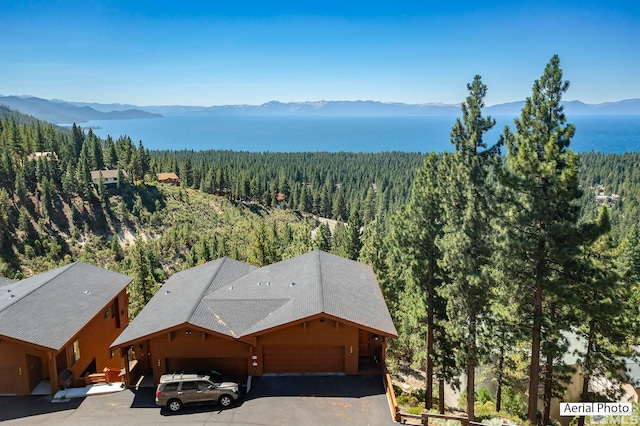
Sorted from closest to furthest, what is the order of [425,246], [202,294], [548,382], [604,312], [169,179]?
[604,312] < [548,382] < [425,246] < [202,294] < [169,179]

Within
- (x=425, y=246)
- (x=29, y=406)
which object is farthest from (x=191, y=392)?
(x=425, y=246)

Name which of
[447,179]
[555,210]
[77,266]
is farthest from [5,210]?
[555,210]

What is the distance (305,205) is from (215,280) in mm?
84047

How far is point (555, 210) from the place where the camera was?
38.1 ft

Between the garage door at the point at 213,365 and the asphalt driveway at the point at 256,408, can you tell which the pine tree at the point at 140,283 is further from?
the garage door at the point at 213,365

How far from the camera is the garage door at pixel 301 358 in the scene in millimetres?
16219

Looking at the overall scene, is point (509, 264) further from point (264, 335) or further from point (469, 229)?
point (264, 335)

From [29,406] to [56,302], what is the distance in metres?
4.59

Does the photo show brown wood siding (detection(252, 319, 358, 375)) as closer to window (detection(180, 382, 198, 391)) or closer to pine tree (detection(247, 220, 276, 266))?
window (detection(180, 382, 198, 391))

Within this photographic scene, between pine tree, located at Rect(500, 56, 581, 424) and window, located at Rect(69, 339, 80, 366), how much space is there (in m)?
16.9

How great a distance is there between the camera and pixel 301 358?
1625cm

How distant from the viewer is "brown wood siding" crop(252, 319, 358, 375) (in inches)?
627

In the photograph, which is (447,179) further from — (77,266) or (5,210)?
(5,210)

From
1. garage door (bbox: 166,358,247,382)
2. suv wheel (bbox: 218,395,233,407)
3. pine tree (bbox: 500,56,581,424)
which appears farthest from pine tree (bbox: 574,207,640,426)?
garage door (bbox: 166,358,247,382)
